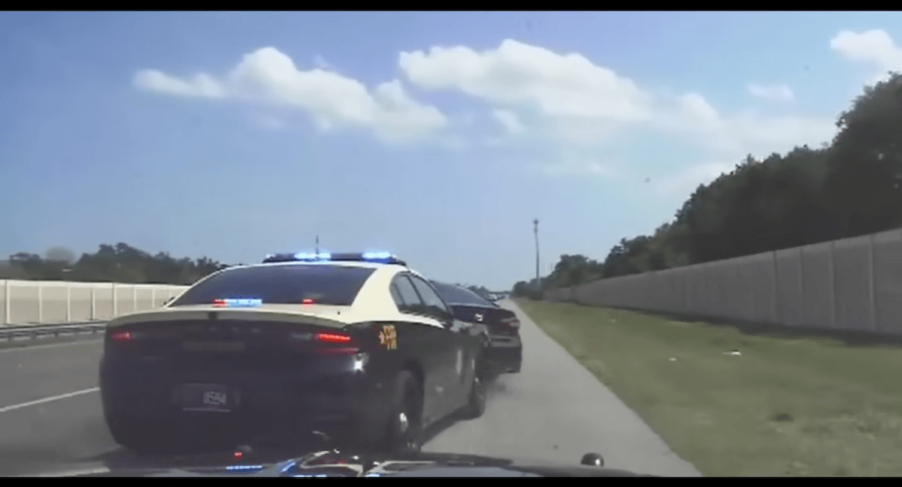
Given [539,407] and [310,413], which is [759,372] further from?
[310,413]

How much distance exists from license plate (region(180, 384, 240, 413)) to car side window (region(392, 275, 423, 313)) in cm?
184

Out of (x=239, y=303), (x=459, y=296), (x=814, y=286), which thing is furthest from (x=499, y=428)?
(x=814, y=286)

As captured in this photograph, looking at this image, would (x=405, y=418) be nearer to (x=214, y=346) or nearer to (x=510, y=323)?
(x=214, y=346)

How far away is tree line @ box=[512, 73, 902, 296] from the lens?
59.0m

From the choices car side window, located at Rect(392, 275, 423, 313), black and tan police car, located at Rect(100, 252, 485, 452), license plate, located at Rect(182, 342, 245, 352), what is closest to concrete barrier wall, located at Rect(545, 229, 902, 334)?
car side window, located at Rect(392, 275, 423, 313)

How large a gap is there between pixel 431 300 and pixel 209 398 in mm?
3305

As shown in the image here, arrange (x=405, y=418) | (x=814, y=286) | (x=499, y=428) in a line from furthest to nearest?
(x=814, y=286) < (x=499, y=428) < (x=405, y=418)

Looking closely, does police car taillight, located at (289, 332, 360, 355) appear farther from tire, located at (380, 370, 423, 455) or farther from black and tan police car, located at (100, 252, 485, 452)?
tire, located at (380, 370, 423, 455)

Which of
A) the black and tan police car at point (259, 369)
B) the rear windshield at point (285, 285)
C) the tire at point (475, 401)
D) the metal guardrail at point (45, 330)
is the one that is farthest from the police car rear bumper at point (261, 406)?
the metal guardrail at point (45, 330)

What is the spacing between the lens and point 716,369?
19.2 metres

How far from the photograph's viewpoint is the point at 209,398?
7.29m

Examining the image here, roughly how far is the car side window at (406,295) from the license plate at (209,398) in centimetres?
184

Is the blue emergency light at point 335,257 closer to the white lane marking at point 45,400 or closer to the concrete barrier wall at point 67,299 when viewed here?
the white lane marking at point 45,400

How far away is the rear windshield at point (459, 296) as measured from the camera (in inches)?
600
